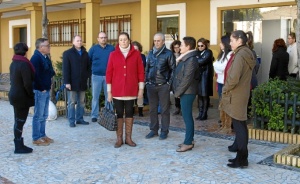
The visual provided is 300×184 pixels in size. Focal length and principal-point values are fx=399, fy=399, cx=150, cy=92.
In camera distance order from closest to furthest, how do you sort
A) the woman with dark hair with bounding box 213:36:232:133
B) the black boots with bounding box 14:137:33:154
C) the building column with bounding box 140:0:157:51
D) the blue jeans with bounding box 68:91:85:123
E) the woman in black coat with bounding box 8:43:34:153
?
the woman in black coat with bounding box 8:43:34:153 → the black boots with bounding box 14:137:33:154 → the woman with dark hair with bounding box 213:36:232:133 → the blue jeans with bounding box 68:91:85:123 → the building column with bounding box 140:0:157:51

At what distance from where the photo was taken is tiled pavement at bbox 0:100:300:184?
4.97m

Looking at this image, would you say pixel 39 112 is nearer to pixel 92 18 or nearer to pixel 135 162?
pixel 135 162

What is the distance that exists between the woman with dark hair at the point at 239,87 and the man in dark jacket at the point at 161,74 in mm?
1564

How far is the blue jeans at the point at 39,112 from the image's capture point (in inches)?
257

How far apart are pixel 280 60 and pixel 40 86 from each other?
17.4ft

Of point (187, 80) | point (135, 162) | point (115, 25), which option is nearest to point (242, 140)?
point (187, 80)

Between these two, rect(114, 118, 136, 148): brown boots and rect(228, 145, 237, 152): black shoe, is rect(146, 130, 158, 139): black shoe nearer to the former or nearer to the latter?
rect(114, 118, 136, 148): brown boots

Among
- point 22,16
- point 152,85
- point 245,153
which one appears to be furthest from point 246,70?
point 22,16

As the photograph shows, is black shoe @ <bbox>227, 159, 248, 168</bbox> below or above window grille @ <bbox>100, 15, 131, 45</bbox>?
below

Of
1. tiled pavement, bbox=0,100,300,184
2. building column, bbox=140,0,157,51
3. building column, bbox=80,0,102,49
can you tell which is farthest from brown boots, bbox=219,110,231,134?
building column, bbox=80,0,102,49

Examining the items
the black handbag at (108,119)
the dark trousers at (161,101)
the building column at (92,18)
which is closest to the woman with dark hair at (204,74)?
the dark trousers at (161,101)

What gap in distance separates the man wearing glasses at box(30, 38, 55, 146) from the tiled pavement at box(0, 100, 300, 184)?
0.28 meters

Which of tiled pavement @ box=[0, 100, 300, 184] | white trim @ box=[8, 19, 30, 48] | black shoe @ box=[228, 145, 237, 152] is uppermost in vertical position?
white trim @ box=[8, 19, 30, 48]

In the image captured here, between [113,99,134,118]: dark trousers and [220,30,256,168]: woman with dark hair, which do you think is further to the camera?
[113,99,134,118]: dark trousers
